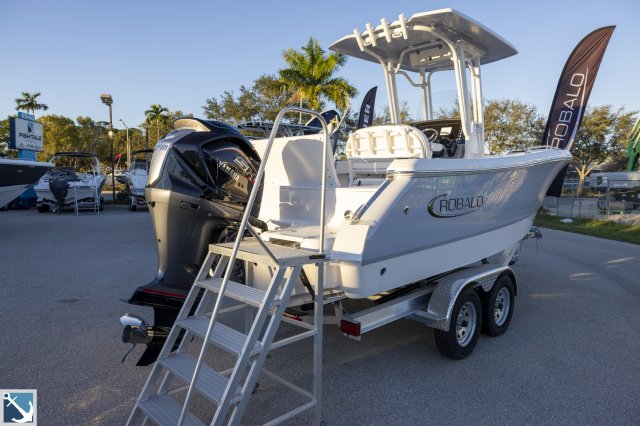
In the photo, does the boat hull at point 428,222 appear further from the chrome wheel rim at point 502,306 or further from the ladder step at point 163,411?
the ladder step at point 163,411

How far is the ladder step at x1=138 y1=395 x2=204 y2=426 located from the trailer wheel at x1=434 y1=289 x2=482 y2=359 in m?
2.25

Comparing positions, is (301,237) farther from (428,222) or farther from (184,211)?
(428,222)

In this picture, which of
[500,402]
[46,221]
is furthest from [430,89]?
[46,221]

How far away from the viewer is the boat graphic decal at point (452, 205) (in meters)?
3.40

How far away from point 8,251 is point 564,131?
12283 mm

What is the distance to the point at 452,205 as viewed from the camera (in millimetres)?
3602

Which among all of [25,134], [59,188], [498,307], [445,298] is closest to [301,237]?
[445,298]

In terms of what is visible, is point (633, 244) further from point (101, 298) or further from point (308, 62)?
point (308, 62)

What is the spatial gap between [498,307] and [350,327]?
2.22 meters

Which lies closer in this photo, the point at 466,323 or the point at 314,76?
the point at 466,323

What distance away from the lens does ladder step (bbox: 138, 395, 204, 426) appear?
2.39 metres

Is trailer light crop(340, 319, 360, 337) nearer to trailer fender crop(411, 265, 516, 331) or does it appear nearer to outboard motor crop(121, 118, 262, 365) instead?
trailer fender crop(411, 265, 516, 331)

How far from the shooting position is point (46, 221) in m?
13.9

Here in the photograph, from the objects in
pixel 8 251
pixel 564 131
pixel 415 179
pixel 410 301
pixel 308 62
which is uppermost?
pixel 308 62
